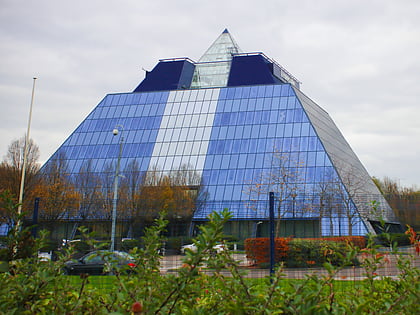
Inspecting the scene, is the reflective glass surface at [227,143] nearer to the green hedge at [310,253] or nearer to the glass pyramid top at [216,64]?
the glass pyramid top at [216,64]

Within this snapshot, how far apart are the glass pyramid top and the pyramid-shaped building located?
0.92 feet

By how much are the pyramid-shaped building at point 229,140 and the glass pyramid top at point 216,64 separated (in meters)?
0.28

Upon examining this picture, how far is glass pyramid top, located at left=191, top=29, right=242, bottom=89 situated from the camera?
60.2m

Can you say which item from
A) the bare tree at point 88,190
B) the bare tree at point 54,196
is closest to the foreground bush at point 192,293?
the bare tree at point 54,196

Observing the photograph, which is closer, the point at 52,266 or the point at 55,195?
the point at 52,266

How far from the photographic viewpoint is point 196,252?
10.3 ft

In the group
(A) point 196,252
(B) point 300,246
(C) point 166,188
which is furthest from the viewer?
(C) point 166,188

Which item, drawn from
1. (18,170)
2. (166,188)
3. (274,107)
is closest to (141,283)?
(18,170)

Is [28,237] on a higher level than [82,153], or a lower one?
lower

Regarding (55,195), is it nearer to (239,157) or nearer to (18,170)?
(18,170)

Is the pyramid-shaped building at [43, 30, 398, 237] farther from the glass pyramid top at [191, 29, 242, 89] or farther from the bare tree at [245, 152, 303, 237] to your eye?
the glass pyramid top at [191, 29, 242, 89]

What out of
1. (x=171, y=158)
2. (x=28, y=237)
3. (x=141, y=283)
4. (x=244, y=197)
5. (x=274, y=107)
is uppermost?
(x=274, y=107)

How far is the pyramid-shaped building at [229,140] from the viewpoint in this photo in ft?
130

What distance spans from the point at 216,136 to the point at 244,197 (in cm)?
954
